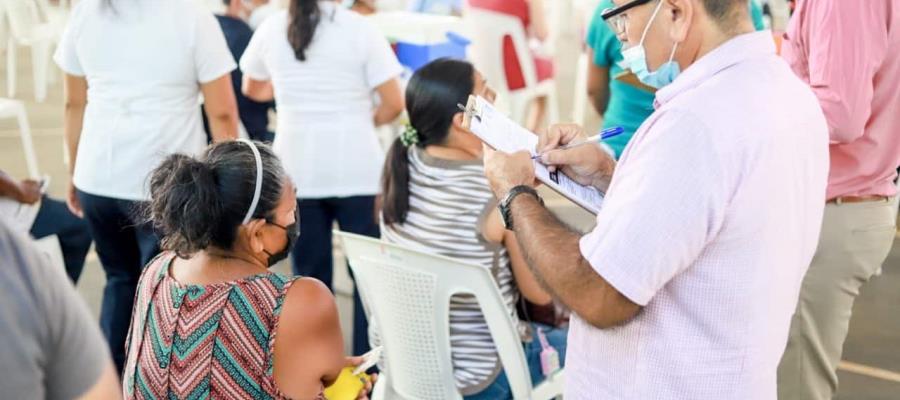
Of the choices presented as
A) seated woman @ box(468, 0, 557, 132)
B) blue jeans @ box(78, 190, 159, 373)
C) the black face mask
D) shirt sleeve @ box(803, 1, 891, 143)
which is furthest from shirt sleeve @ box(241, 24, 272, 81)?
seated woman @ box(468, 0, 557, 132)

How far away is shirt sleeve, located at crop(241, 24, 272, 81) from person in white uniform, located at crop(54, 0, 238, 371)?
0.41 m

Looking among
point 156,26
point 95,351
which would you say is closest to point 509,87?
point 156,26

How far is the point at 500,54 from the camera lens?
6.54 m

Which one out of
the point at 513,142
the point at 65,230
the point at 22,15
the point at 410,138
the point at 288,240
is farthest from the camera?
the point at 22,15

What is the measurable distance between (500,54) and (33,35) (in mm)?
4995

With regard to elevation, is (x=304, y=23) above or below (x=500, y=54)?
above

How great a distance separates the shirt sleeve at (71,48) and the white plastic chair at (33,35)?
6.31 m

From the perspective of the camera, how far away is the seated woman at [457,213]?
287 cm

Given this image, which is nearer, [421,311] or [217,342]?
[217,342]

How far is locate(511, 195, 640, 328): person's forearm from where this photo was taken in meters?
1.63

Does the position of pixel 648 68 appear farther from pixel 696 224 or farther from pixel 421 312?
pixel 421 312

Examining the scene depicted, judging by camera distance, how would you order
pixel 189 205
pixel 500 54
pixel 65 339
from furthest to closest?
pixel 500 54 < pixel 189 205 < pixel 65 339

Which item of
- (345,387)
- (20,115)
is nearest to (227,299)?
(345,387)

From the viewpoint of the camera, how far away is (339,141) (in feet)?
12.4
